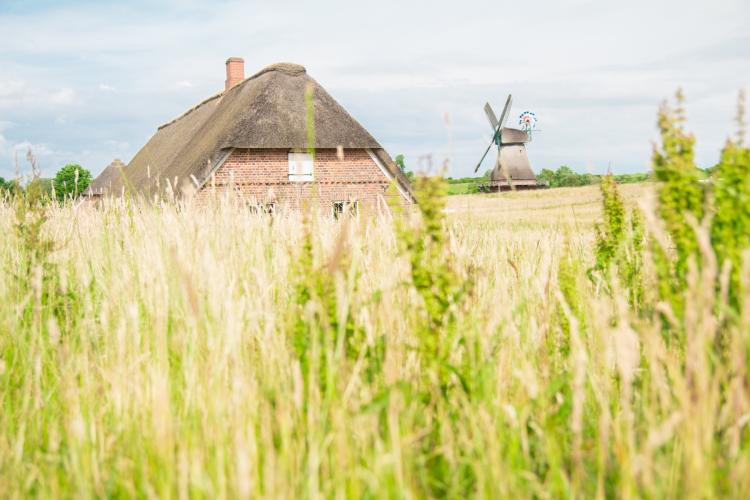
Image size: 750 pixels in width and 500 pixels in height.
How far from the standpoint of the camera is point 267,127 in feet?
67.1

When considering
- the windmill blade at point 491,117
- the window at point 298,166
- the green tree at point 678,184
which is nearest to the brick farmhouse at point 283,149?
the window at point 298,166

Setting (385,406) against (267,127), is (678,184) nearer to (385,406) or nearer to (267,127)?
(385,406)

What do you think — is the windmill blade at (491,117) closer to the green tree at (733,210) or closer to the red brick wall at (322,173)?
the red brick wall at (322,173)

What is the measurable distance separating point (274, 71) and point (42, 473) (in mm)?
21566

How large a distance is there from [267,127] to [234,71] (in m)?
7.11

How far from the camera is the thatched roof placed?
19766 millimetres

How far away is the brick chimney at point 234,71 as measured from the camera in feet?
86.1

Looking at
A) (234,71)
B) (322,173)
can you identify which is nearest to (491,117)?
(234,71)

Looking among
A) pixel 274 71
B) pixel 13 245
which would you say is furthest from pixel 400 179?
pixel 13 245

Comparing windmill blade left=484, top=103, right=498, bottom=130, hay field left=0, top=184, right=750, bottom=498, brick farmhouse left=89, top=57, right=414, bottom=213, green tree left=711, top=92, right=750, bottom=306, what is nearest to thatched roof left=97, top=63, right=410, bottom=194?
brick farmhouse left=89, top=57, right=414, bottom=213

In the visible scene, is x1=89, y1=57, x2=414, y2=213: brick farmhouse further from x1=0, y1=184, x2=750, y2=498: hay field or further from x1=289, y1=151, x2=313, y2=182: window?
x1=0, y1=184, x2=750, y2=498: hay field

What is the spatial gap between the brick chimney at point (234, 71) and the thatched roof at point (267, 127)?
2.27 metres

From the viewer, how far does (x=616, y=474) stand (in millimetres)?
1449

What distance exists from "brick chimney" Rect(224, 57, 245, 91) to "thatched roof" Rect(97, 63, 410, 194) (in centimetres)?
227
